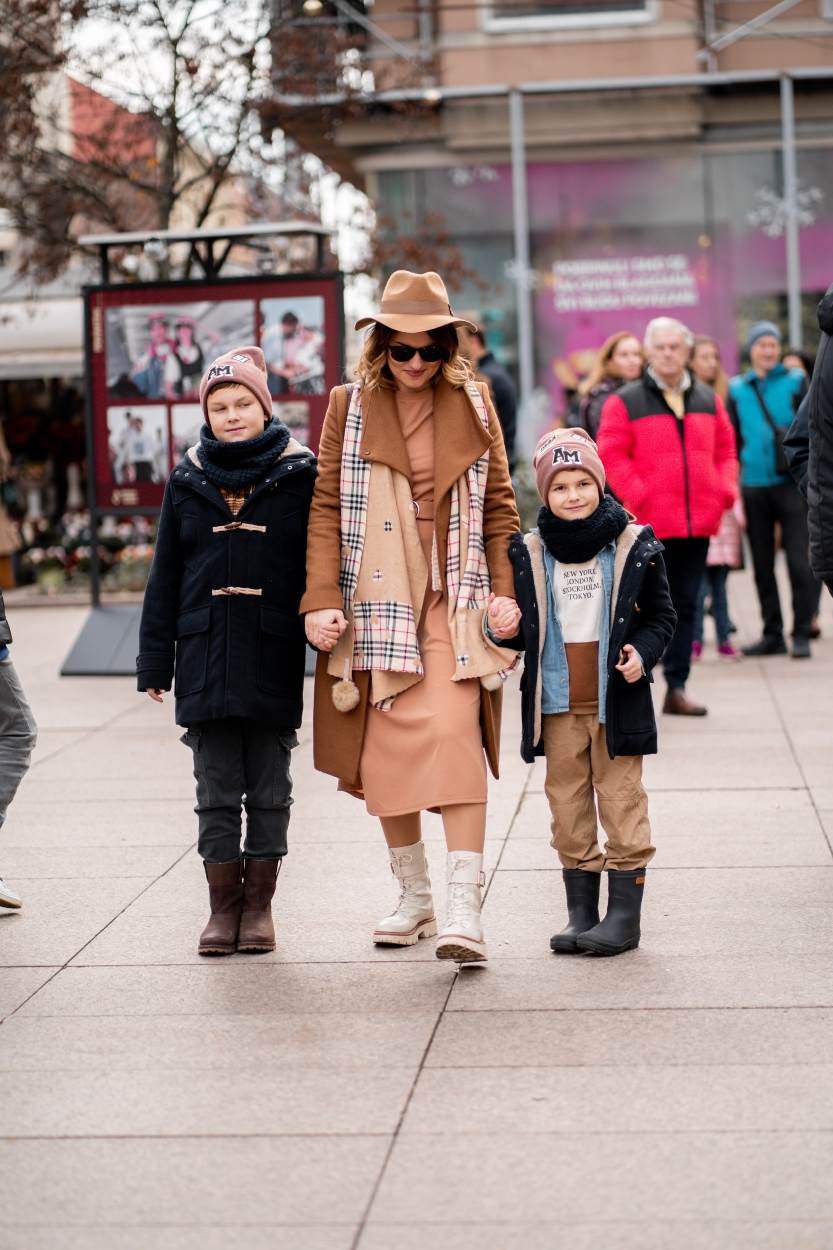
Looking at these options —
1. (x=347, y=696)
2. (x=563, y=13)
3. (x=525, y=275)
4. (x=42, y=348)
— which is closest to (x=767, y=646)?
(x=347, y=696)

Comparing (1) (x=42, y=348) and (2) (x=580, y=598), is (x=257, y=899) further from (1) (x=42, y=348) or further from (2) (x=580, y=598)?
(1) (x=42, y=348)

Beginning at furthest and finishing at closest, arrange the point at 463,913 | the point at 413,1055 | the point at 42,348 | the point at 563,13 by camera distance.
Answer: the point at 42,348
the point at 563,13
the point at 463,913
the point at 413,1055

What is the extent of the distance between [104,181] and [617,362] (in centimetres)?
758

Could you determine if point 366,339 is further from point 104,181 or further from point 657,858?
point 104,181

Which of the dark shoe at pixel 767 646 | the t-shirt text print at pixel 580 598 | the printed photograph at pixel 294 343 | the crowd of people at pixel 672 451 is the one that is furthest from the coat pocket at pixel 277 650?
the dark shoe at pixel 767 646

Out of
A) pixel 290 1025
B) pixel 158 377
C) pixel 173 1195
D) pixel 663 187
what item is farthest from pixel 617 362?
pixel 663 187

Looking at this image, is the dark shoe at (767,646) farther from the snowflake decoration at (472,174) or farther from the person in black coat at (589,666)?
the snowflake decoration at (472,174)

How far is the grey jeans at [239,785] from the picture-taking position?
544 centimetres

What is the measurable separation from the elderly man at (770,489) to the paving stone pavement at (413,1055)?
4.48 m

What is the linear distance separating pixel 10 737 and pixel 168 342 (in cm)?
640

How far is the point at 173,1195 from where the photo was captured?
3.60 meters

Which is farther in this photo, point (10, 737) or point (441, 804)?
point (10, 737)

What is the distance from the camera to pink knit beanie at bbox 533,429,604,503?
17.1ft

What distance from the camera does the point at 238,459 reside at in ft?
17.7
